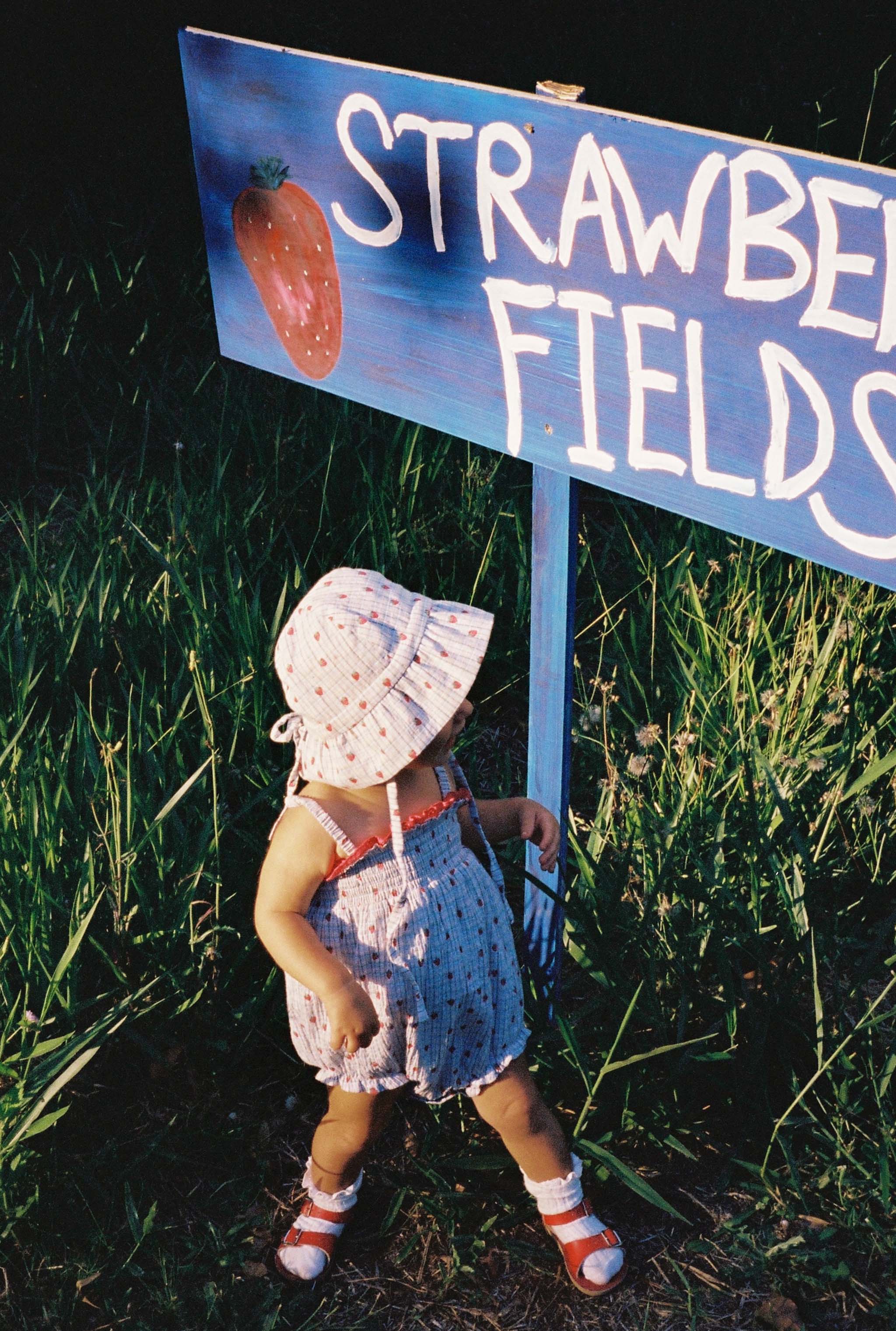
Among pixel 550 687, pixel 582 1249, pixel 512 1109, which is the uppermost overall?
pixel 550 687

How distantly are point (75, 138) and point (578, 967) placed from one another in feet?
11.9

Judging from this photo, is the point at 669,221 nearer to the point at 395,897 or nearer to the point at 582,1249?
the point at 395,897

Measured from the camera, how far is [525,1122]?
180 cm

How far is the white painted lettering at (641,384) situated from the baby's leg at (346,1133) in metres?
0.93

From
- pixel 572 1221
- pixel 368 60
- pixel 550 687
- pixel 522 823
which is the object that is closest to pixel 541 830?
pixel 522 823

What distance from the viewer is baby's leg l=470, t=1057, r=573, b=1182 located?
1788 mm

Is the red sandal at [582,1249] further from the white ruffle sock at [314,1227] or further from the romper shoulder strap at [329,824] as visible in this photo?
the romper shoulder strap at [329,824]

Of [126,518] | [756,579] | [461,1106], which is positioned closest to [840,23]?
[756,579]

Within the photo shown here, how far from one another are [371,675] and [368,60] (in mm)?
4070

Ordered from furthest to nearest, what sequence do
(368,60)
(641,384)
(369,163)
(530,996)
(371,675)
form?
(368,60)
(530,996)
(369,163)
(371,675)
(641,384)

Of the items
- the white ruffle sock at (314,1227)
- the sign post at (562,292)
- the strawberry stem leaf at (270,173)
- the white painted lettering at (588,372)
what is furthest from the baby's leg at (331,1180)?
the strawberry stem leaf at (270,173)

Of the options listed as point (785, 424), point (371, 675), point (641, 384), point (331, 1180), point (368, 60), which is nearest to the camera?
point (785, 424)

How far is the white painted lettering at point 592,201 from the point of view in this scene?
138 cm

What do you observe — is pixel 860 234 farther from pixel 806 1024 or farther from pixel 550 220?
pixel 806 1024
